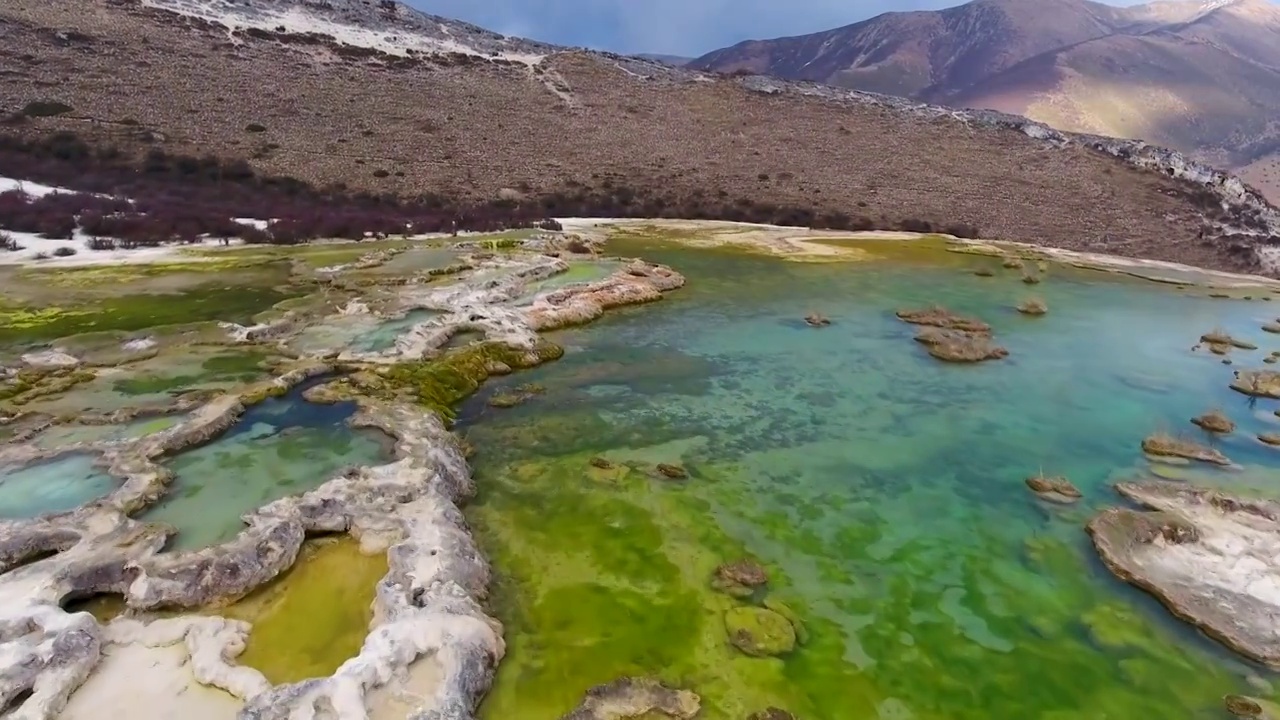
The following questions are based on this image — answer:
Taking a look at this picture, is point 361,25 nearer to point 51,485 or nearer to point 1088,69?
point 51,485

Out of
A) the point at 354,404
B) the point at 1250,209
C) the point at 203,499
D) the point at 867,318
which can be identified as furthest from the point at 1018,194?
the point at 203,499

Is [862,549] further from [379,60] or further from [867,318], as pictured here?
[379,60]

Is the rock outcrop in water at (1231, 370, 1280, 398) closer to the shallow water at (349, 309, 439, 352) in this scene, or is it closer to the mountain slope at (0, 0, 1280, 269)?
the shallow water at (349, 309, 439, 352)

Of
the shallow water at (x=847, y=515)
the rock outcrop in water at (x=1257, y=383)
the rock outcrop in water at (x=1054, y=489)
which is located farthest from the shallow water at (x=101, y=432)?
the rock outcrop in water at (x=1257, y=383)

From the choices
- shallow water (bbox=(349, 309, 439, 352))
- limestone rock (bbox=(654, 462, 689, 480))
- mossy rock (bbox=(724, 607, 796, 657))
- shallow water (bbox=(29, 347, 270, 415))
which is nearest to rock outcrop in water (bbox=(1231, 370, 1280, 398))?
limestone rock (bbox=(654, 462, 689, 480))

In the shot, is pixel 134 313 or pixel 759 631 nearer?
pixel 759 631

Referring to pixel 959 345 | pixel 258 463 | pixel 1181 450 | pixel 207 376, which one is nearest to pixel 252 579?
pixel 258 463
